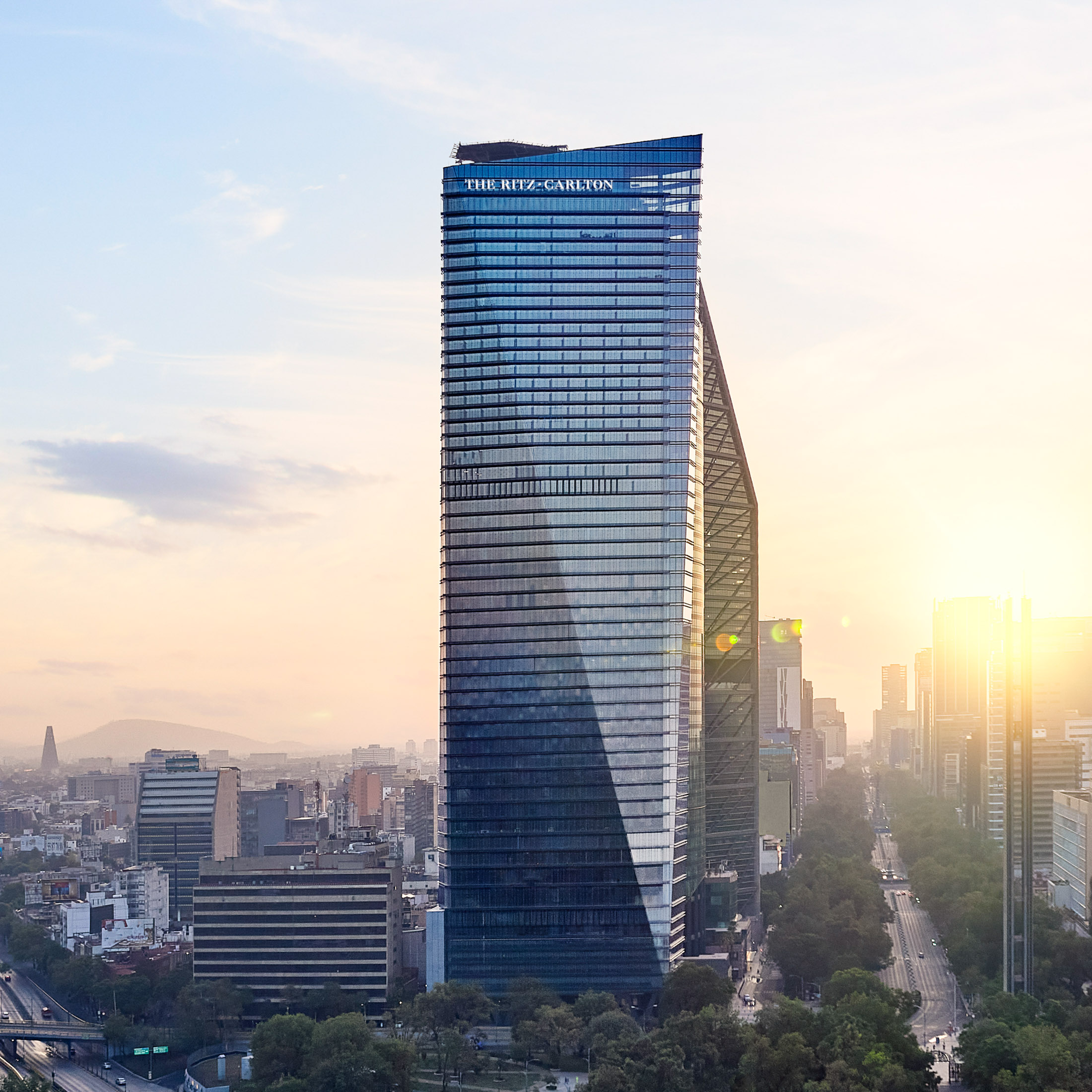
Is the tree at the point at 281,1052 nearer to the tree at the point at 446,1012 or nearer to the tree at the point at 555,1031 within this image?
the tree at the point at 446,1012

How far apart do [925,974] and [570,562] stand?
55.0m

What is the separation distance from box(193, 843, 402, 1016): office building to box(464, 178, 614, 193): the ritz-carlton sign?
58354 millimetres

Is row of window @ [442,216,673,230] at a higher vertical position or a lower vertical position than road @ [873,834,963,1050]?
higher

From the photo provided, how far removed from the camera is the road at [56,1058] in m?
122

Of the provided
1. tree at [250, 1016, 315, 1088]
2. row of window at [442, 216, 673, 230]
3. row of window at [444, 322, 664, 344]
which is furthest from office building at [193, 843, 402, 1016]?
row of window at [442, 216, 673, 230]

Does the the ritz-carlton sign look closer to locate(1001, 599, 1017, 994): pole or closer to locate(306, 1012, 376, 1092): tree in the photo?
locate(1001, 599, 1017, 994): pole

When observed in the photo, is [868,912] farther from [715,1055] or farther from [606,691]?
[715,1055]

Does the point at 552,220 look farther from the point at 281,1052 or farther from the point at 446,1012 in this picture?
the point at 281,1052

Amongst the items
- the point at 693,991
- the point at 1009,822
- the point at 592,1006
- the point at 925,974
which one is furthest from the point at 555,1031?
the point at 925,974

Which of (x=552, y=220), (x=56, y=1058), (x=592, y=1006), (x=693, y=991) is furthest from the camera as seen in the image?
(x=552, y=220)

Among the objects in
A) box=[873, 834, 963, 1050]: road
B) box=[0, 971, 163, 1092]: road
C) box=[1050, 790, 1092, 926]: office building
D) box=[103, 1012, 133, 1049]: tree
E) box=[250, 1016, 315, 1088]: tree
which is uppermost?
box=[1050, 790, 1092, 926]: office building

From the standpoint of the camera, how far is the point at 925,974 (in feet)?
494

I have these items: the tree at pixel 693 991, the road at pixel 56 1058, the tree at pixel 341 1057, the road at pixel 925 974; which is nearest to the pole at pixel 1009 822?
the road at pixel 925 974

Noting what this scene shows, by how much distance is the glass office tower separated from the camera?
424 feet
